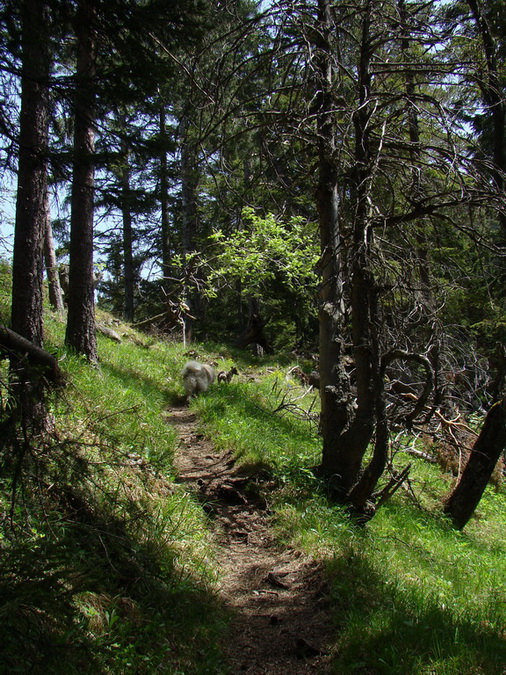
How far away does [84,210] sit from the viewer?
9.31 metres

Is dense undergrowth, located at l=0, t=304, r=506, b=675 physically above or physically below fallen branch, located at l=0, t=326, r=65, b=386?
below

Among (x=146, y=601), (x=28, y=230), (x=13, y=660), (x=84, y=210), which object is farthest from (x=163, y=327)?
(x=13, y=660)

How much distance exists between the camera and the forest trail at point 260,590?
3.54 meters

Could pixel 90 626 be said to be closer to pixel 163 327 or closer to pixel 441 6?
pixel 441 6

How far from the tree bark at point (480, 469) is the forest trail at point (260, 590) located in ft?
11.5

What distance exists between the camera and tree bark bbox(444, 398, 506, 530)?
7227mm

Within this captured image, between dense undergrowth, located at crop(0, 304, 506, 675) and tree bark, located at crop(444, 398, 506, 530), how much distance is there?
36cm

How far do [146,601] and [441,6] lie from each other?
862cm

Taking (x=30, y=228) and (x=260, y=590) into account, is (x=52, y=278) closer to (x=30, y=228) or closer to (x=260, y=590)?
(x=30, y=228)

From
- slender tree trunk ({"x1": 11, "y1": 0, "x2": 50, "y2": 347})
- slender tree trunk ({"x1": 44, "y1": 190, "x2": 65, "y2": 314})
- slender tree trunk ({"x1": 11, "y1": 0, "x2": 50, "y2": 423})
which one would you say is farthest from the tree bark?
slender tree trunk ({"x1": 44, "y1": 190, "x2": 65, "y2": 314})

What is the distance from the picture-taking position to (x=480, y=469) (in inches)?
287

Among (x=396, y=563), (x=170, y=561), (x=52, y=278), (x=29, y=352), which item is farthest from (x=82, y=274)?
(x=396, y=563)

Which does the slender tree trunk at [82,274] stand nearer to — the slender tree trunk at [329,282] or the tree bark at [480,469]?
the slender tree trunk at [329,282]

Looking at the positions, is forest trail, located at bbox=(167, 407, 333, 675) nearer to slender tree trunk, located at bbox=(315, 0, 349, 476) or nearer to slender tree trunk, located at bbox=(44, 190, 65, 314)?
slender tree trunk, located at bbox=(315, 0, 349, 476)
